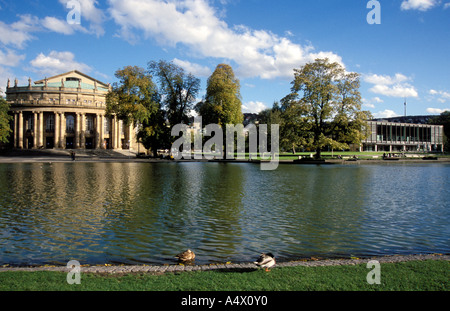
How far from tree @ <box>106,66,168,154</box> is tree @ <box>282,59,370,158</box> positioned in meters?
23.9

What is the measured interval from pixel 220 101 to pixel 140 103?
14671 mm

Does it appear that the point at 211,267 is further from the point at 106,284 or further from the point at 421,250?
the point at 421,250

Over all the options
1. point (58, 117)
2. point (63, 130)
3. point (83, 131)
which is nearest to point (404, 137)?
point (83, 131)

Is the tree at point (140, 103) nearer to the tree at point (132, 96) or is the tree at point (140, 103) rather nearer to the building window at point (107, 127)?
the tree at point (132, 96)

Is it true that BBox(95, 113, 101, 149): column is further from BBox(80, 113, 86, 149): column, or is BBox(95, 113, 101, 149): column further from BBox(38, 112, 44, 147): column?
BBox(38, 112, 44, 147): column

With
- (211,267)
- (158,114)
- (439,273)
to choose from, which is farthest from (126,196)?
(158,114)

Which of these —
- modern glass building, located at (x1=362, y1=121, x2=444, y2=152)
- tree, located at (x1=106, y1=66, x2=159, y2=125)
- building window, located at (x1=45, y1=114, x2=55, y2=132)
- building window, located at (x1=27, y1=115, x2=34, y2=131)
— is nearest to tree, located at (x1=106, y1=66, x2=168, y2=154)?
tree, located at (x1=106, y1=66, x2=159, y2=125)

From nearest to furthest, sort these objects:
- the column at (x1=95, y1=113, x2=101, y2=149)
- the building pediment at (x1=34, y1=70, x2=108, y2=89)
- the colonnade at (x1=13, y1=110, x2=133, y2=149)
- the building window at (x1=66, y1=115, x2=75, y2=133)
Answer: the colonnade at (x1=13, y1=110, x2=133, y2=149)
the building window at (x1=66, y1=115, x2=75, y2=133)
the column at (x1=95, y1=113, x2=101, y2=149)
the building pediment at (x1=34, y1=70, x2=108, y2=89)

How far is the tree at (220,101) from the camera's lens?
62281 mm

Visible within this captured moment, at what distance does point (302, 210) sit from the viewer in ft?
52.7

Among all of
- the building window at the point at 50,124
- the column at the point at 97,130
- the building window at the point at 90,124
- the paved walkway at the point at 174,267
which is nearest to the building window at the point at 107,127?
the building window at the point at 90,124

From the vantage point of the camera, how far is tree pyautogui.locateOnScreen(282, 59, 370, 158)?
60.2m

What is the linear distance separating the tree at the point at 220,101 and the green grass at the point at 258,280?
54688mm

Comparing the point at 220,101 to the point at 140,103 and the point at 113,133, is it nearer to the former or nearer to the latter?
the point at 140,103
